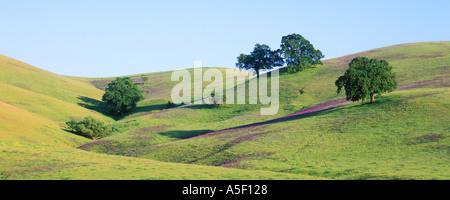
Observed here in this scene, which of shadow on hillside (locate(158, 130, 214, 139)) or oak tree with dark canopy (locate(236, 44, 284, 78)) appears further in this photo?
oak tree with dark canopy (locate(236, 44, 284, 78))

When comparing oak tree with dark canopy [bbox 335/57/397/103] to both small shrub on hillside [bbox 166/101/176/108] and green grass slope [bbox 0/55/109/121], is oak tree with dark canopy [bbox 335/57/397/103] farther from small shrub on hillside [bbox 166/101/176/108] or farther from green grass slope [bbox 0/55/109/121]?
green grass slope [bbox 0/55/109/121]

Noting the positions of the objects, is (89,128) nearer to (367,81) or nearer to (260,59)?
(367,81)

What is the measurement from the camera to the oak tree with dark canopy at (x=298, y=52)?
4643 inches

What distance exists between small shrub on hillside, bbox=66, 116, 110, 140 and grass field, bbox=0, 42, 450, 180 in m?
2.01

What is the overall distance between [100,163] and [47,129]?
3323 centimetres

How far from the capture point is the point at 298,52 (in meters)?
119

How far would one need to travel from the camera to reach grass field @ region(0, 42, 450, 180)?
110 ft

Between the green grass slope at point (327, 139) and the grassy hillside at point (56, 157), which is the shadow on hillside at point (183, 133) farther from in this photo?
the grassy hillside at point (56, 157)

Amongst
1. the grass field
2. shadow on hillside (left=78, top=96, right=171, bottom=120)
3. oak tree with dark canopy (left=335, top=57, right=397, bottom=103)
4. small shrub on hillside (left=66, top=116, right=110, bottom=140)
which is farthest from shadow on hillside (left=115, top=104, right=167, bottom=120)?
oak tree with dark canopy (left=335, top=57, right=397, bottom=103)

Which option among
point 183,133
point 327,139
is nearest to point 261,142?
point 327,139

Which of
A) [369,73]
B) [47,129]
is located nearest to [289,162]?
[369,73]

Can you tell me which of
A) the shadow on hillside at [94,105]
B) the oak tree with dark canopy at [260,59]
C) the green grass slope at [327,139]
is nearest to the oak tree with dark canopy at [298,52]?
the oak tree with dark canopy at [260,59]
